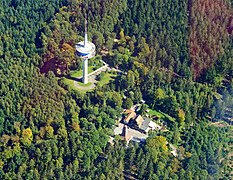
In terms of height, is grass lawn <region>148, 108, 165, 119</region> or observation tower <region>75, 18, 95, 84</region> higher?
observation tower <region>75, 18, 95, 84</region>

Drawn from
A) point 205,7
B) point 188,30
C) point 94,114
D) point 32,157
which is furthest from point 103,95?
point 205,7

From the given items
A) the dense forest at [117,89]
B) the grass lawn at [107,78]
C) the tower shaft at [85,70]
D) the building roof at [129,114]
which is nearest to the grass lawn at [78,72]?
the dense forest at [117,89]

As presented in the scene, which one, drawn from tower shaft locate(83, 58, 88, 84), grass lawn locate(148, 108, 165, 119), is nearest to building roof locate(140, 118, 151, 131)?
grass lawn locate(148, 108, 165, 119)

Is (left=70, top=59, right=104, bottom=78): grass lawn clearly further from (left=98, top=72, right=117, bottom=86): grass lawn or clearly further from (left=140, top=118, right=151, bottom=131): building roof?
(left=140, top=118, right=151, bottom=131): building roof

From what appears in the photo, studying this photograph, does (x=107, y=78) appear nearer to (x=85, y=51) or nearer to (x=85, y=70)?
(x=85, y=70)

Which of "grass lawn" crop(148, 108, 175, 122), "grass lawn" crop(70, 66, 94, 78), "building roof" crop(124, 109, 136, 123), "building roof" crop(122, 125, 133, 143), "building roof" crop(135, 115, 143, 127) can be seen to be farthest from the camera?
"grass lawn" crop(70, 66, 94, 78)

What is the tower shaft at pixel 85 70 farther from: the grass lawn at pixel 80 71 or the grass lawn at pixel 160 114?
→ the grass lawn at pixel 160 114

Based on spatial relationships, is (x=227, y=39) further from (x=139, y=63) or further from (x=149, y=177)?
(x=149, y=177)

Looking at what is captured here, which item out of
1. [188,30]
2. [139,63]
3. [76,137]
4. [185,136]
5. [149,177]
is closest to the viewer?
[149,177]
